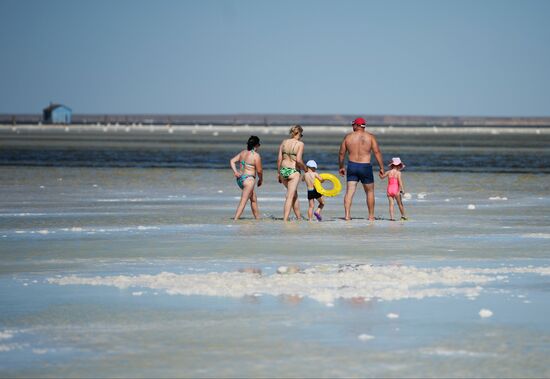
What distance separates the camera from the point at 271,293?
1189 centimetres

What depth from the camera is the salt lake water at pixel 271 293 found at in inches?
348

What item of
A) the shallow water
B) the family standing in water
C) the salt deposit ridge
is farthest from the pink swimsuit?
the salt deposit ridge

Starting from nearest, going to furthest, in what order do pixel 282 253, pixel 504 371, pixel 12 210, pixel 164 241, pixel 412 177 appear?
pixel 504 371, pixel 282 253, pixel 164 241, pixel 12 210, pixel 412 177

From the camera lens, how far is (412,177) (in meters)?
39.3

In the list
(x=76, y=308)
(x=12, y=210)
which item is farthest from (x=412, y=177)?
(x=76, y=308)

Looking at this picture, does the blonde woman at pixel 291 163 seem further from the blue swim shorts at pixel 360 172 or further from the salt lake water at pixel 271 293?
the blue swim shorts at pixel 360 172

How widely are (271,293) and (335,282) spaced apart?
963mm

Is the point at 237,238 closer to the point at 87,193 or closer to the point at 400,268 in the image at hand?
the point at 400,268

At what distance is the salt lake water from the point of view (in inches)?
348

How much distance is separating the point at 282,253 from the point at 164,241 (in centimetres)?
225

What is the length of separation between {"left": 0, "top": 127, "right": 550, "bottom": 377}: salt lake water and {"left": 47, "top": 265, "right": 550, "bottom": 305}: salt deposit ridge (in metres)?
0.03

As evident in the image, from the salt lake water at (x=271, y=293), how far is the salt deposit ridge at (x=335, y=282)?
0.03 meters

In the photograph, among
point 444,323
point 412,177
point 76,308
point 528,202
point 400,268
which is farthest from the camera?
point 412,177

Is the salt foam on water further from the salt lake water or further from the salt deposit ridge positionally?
the salt deposit ridge
